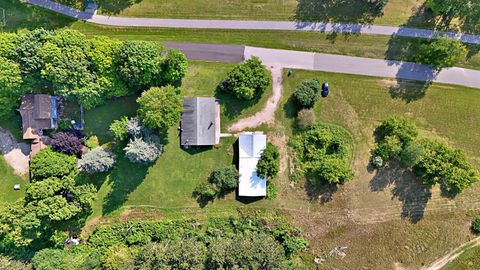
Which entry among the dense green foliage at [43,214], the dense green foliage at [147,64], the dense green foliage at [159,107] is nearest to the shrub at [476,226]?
the dense green foliage at [159,107]

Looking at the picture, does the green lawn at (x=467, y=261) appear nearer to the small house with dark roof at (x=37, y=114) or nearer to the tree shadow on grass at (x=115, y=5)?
the tree shadow on grass at (x=115, y=5)

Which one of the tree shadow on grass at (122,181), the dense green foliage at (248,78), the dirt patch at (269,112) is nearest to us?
the dense green foliage at (248,78)

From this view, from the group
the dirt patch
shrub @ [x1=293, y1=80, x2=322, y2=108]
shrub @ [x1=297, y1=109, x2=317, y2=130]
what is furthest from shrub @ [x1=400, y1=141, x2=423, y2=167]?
the dirt patch

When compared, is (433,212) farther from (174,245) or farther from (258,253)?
(174,245)

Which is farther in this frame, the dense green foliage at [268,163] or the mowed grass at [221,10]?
the mowed grass at [221,10]

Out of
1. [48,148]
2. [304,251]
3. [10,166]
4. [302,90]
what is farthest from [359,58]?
[10,166]

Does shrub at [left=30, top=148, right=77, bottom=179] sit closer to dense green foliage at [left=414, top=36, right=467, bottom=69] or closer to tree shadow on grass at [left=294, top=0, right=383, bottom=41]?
tree shadow on grass at [left=294, top=0, right=383, bottom=41]

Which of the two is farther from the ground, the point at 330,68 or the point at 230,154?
the point at 330,68
